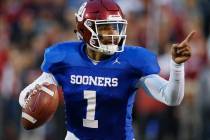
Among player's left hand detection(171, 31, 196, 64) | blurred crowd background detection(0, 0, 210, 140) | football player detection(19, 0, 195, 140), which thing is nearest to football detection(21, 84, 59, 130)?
football player detection(19, 0, 195, 140)

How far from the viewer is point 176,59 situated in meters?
5.29

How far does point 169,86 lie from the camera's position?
543cm

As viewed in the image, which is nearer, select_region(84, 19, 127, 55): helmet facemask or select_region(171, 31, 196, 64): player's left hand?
select_region(171, 31, 196, 64): player's left hand

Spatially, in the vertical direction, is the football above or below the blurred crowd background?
above

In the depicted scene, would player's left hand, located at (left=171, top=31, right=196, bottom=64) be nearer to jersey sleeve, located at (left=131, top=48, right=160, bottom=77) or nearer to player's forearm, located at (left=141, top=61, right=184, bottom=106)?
player's forearm, located at (left=141, top=61, right=184, bottom=106)

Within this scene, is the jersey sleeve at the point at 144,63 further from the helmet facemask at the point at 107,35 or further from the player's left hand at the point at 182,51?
the player's left hand at the point at 182,51

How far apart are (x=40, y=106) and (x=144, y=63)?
0.74 m

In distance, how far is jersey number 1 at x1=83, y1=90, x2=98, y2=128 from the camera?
223 inches

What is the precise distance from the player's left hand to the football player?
0.95 feet

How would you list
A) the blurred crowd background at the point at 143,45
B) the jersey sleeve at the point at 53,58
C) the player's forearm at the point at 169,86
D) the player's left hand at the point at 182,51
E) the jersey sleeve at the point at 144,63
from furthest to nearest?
1. the blurred crowd background at the point at 143,45
2. the jersey sleeve at the point at 53,58
3. the jersey sleeve at the point at 144,63
4. the player's forearm at the point at 169,86
5. the player's left hand at the point at 182,51

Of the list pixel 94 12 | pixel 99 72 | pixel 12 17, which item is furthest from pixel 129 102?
pixel 12 17

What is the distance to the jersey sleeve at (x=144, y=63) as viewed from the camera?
18.3 feet

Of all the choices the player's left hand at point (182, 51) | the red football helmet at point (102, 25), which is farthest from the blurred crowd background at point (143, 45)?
the player's left hand at point (182, 51)

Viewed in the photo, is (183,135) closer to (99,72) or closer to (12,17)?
(12,17)
